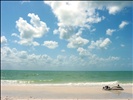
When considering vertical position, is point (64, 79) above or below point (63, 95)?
above

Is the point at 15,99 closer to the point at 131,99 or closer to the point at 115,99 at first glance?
the point at 115,99

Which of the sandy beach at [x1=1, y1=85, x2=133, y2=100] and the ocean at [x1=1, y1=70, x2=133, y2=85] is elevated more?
the ocean at [x1=1, y1=70, x2=133, y2=85]

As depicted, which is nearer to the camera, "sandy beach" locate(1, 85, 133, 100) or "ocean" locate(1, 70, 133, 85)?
"sandy beach" locate(1, 85, 133, 100)

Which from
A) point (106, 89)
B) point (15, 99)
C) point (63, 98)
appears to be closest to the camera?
point (15, 99)

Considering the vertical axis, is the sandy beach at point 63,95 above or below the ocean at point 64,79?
below

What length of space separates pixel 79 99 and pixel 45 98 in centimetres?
255

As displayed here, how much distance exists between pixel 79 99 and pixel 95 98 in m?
1.34

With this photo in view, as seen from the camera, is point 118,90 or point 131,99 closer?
point 131,99

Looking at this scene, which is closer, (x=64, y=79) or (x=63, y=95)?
(x=63, y=95)

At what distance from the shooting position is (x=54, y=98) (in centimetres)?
1767

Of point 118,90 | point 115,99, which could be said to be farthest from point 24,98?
point 118,90

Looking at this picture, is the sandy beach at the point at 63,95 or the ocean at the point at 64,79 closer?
the sandy beach at the point at 63,95

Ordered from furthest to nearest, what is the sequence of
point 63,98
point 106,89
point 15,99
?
point 106,89, point 63,98, point 15,99

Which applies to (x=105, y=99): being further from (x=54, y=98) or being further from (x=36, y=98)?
(x=36, y=98)
